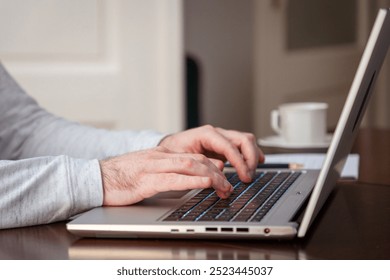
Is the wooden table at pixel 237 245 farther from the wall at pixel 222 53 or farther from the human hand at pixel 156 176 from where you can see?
the wall at pixel 222 53

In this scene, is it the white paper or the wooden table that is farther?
the white paper

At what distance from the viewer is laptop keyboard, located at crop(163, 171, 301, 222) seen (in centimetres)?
83

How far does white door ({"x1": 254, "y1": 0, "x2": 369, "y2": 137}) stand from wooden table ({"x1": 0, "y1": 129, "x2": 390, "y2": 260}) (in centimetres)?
249

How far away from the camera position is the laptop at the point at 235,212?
30.3 inches

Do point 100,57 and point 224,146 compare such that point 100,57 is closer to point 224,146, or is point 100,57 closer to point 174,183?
point 224,146

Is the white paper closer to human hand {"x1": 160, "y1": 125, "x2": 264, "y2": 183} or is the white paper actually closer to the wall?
human hand {"x1": 160, "y1": 125, "x2": 264, "y2": 183}

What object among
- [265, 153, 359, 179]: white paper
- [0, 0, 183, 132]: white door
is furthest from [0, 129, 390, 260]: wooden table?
[0, 0, 183, 132]: white door

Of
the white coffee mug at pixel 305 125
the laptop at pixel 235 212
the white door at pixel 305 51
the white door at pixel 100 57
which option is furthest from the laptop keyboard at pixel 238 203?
the white door at pixel 305 51

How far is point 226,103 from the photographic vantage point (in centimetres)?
432

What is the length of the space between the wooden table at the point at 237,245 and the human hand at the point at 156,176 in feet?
0.28

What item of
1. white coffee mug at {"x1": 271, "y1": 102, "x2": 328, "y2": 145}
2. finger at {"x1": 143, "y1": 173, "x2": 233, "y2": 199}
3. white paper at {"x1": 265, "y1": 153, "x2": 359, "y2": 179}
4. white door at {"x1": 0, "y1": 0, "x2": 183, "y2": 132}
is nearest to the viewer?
finger at {"x1": 143, "y1": 173, "x2": 233, "y2": 199}

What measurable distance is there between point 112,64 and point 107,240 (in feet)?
6.75

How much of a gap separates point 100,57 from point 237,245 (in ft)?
6.96

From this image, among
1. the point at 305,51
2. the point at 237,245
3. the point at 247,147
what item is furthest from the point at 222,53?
the point at 237,245
